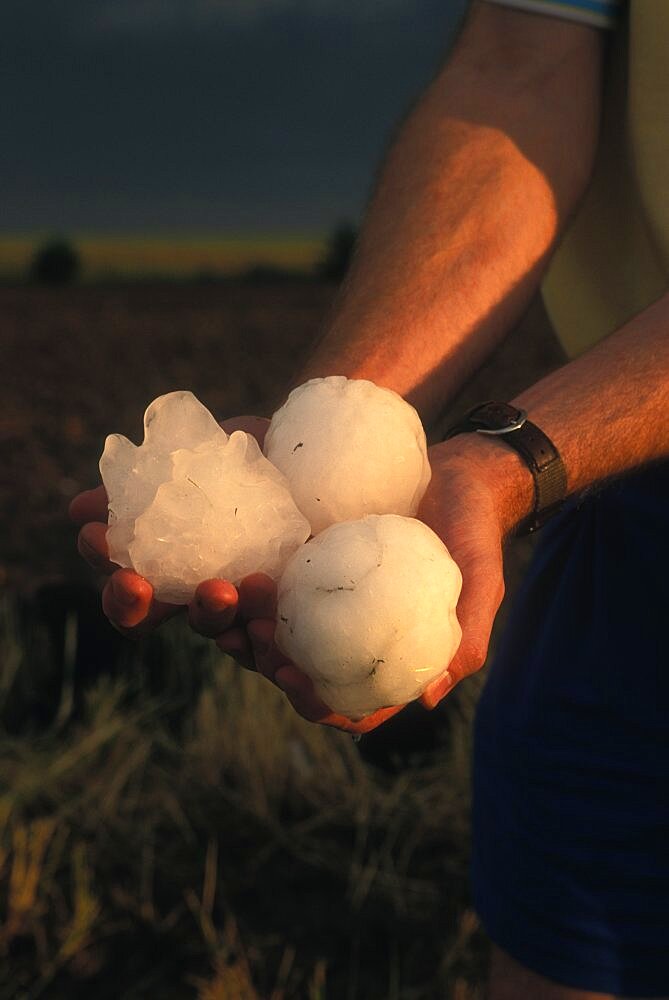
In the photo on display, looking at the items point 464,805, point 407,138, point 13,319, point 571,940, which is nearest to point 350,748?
point 464,805

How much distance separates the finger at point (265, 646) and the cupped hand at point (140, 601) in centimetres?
3

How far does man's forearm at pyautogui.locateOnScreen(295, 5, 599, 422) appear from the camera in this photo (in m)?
1.44

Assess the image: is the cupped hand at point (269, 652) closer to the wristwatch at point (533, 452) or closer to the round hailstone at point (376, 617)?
the round hailstone at point (376, 617)

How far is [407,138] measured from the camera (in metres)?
1.62

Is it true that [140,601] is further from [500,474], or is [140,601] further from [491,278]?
[491,278]

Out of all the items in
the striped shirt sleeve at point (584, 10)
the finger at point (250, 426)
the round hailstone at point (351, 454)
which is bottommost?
the finger at point (250, 426)

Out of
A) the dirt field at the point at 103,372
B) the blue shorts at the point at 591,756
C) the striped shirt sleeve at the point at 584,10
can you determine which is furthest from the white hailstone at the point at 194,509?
the dirt field at the point at 103,372

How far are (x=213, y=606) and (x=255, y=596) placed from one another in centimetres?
8

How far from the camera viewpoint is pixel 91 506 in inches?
49.0

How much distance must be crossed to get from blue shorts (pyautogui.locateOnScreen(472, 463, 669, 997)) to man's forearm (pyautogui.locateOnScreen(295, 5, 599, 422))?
0.26m

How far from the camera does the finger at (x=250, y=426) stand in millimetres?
1352

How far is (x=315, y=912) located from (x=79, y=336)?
4996 mm

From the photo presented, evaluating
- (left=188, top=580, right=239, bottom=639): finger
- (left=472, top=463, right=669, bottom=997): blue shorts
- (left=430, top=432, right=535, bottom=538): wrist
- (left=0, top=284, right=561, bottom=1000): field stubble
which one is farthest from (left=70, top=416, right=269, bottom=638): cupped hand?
(left=0, top=284, right=561, bottom=1000): field stubble

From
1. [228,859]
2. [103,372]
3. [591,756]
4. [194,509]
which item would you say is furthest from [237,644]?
[103,372]
